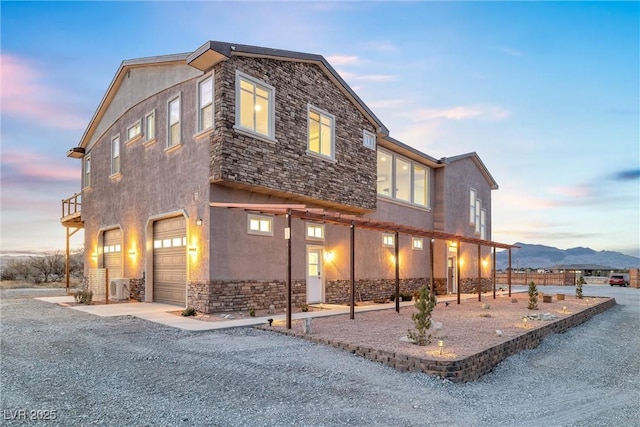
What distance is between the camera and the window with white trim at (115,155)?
17.1 meters

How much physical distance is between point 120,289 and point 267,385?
36.8ft

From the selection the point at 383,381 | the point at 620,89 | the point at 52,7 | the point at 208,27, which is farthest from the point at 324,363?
the point at 620,89

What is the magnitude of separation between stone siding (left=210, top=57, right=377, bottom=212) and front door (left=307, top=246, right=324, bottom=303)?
1.77 metres

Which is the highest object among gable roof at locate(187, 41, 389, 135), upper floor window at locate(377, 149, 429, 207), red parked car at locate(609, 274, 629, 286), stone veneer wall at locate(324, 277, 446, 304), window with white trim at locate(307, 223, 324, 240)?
gable roof at locate(187, 41, 389, 135)

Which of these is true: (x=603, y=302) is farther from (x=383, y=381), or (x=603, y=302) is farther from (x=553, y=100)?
(x=383, y=381)

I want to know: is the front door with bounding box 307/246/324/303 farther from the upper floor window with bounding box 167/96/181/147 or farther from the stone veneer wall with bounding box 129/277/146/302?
the stone veneer wall with bounding box 129/277/146/302

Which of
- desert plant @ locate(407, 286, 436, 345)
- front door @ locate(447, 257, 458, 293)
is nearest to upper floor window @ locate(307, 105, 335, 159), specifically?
desert plant @ locate(407, 286, 436, 345)

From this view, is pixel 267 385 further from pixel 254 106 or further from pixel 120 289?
pixel 120 289

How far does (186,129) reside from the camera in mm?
12562

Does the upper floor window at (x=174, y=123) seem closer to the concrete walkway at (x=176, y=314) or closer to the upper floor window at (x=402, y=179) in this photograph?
the concrete walkway at (x=176, y=314)

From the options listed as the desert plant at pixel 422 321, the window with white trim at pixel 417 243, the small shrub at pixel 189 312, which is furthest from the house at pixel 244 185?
the desert plant at pixel 422 321

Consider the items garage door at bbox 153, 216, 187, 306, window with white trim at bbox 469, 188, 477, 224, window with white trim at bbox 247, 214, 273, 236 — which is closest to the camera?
window with white trim at bbox 247, 214, 273, 236

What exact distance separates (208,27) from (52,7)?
5894mm

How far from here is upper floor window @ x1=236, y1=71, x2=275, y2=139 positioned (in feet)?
38.0
